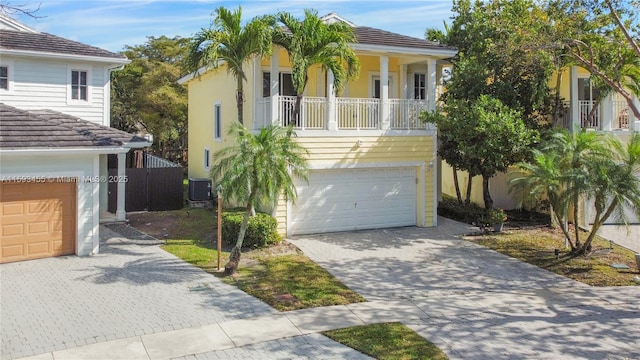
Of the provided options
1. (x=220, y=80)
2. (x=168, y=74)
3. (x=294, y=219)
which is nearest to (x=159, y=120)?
(x=168, y=74)

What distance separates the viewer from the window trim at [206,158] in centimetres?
2295

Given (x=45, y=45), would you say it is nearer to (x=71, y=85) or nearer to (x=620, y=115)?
(x=71, y=85)

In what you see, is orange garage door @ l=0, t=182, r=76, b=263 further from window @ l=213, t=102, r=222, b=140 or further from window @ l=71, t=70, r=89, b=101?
window @ l=213, t=102, r=222, b=140

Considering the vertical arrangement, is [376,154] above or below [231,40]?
below

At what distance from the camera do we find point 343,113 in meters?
17.3

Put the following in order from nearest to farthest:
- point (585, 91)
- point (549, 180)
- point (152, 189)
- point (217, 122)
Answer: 1. point (549, 180)
2. point (585, 91)
3. point (152, 189)
4. point (217, 122)

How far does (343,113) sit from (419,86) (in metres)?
4.24

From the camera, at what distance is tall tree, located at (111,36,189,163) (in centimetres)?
3222

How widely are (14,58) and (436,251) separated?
1458 centimetres

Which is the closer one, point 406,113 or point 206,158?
point 406,113

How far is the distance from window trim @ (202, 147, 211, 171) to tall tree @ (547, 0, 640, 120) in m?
14.0

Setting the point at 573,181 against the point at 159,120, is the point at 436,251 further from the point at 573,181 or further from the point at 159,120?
the point at 159,120

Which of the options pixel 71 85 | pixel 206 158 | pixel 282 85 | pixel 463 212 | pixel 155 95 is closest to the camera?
pixel 282 85

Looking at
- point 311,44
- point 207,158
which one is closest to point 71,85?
point 207,158
